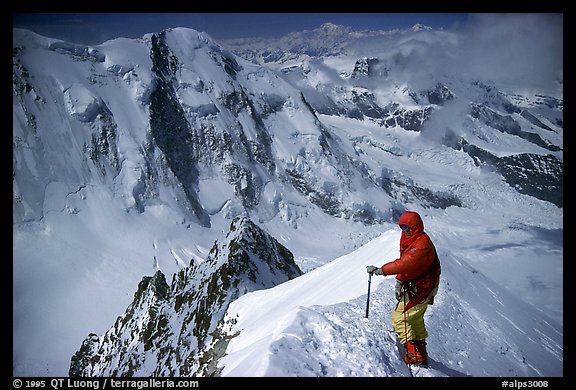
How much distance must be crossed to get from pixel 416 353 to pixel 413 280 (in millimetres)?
1451

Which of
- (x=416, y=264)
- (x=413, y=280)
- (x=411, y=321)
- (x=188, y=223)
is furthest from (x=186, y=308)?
(x=188, y=223)

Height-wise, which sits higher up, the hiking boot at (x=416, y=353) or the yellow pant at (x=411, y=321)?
the yellow pant at (x=411, y=321)

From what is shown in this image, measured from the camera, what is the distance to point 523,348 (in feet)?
31.6

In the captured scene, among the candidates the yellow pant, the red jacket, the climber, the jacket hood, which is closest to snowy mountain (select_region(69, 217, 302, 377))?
the yellow pant

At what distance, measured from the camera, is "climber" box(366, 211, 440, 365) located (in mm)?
6910

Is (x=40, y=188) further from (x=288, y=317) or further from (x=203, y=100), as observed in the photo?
(x=288, y=317)

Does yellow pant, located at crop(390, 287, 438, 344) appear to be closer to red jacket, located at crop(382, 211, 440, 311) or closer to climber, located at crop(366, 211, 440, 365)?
climber, located at crop(366, 211, 440, 365)

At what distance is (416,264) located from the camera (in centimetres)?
688

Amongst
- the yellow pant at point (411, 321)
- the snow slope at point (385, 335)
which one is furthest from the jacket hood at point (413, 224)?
the snow slope at point (385, 335)

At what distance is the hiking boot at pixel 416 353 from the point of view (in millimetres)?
7293

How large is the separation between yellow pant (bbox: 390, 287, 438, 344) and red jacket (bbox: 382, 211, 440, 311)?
102 mm

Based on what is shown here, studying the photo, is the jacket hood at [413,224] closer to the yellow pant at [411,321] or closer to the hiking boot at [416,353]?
the yellow pant at [411,321]
